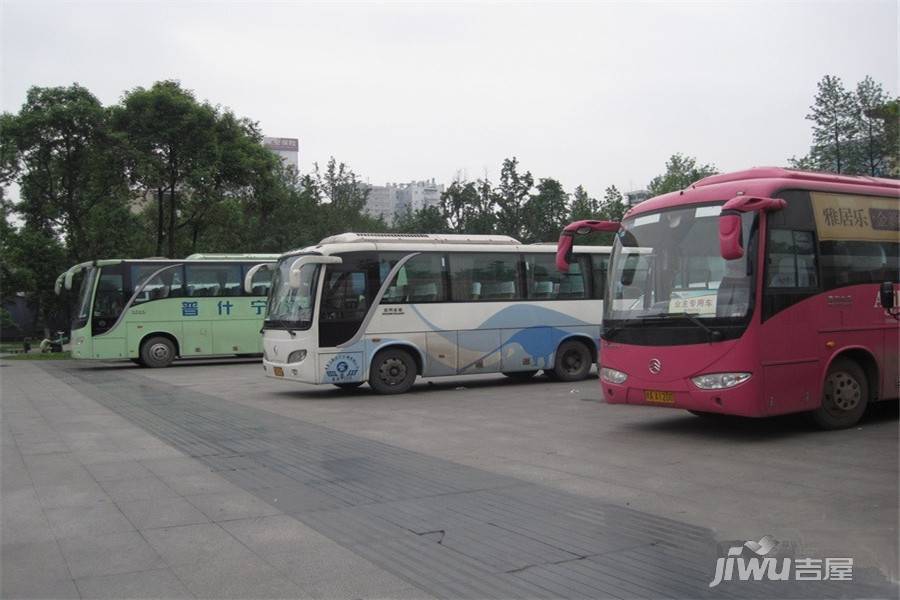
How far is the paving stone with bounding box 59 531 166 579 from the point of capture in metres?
5.21

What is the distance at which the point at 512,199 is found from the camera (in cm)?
4259

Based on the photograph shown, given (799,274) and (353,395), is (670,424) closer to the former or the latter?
(799,274)

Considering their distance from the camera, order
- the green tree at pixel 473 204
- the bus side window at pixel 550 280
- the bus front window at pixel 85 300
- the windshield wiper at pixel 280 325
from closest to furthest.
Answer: the windshield wiper at pixel 280 325
the bus side window at pixel 550 280
the bus front window at pixel 85 300
the green tree at pixel 473 204

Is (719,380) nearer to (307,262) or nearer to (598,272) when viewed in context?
(307,262)

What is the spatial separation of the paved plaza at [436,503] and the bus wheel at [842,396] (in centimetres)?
20

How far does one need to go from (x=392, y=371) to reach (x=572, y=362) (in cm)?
422

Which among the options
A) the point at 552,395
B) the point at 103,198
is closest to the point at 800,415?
the point at 552,395

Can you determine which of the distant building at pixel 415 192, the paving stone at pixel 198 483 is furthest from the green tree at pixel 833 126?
the distant building at pixel 415 192

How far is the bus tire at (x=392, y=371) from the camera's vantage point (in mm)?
15453

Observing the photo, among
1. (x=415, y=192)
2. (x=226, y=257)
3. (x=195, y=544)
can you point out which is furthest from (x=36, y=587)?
(x=415, y=192)

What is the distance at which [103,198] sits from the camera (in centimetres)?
3161

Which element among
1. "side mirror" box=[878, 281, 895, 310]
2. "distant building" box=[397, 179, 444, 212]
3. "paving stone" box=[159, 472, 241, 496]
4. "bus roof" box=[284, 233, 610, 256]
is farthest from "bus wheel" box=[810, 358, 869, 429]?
"distant building" box=[397, 179, 444, 212]

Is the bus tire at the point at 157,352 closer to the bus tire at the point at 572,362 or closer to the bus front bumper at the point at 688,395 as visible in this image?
the bus tire at the point at 572,362

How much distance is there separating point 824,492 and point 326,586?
4.43 metres
